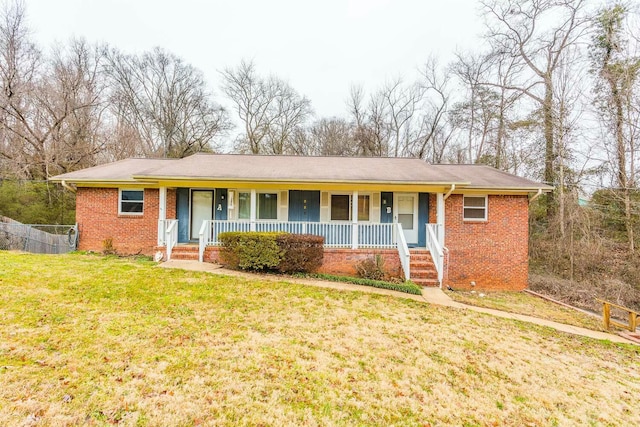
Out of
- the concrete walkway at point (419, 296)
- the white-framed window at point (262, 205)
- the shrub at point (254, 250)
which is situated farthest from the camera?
the white-framed window at point (262, 205)

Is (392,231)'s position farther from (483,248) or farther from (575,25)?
(575,25)

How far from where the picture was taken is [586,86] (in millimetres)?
12383

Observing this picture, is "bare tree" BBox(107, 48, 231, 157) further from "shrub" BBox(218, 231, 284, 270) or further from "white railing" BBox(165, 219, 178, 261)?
"shrub" BBox(218, 231, 284, 270)

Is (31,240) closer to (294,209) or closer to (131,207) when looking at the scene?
(131,207)

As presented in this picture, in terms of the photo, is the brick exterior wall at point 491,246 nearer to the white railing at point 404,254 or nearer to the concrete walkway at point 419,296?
the white railing at point 404,254

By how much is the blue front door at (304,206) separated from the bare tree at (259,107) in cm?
1839

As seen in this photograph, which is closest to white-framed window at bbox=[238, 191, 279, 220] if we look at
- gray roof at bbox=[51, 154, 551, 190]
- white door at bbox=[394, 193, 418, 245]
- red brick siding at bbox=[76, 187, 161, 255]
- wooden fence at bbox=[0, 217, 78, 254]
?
gray roof at bbox=[51, 154, 551, 190]

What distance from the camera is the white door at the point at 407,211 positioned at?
424 inches

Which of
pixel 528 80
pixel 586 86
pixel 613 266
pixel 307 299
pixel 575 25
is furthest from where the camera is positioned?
pixel 528 80

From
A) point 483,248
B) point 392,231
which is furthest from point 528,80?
point 392,231

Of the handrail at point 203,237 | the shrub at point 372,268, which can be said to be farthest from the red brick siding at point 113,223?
the shrub at point 372,268

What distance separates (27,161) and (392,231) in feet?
69.9

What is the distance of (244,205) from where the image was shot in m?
11.0

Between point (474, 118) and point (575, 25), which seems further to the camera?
point (474, 118)
